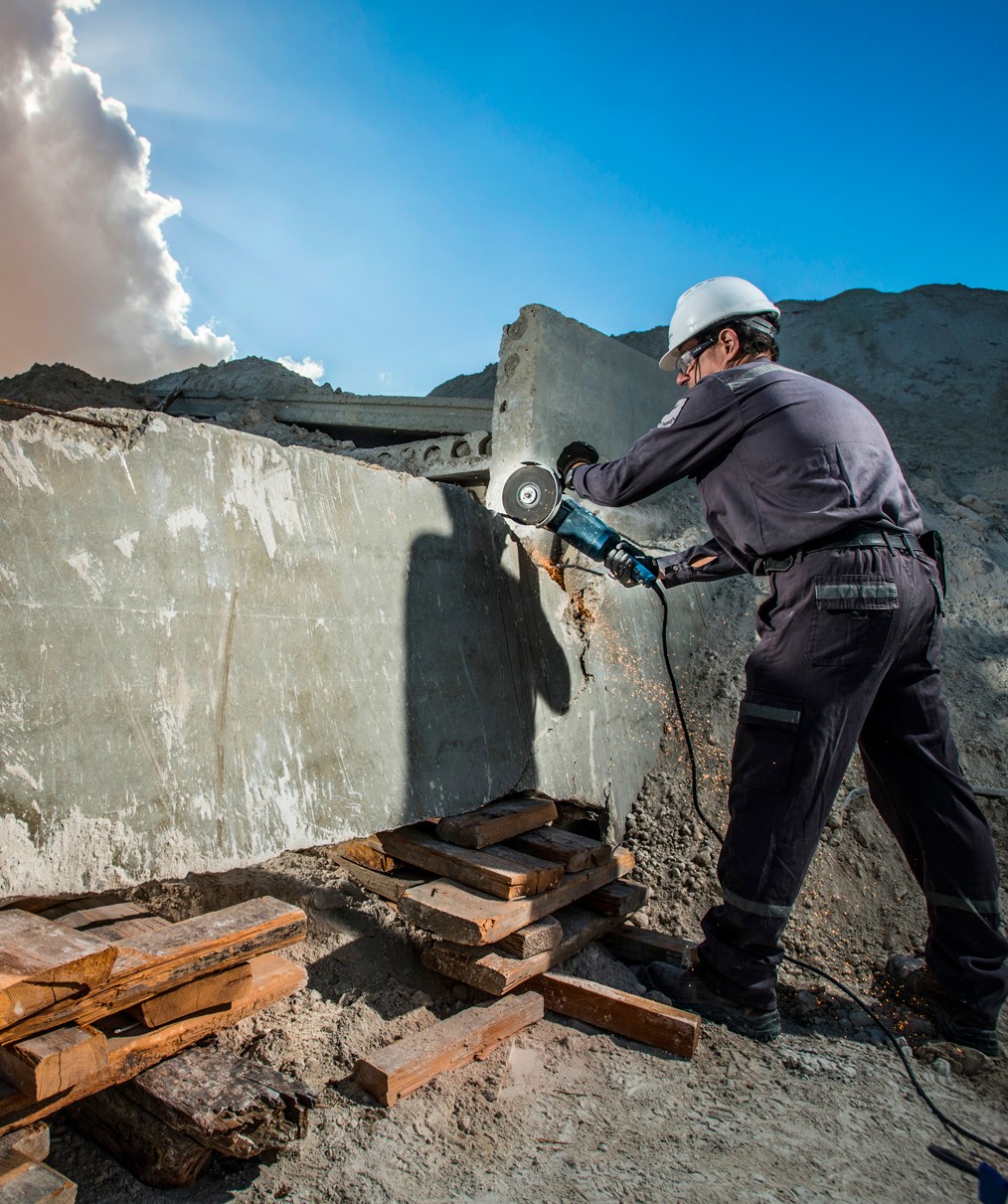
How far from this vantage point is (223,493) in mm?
2232

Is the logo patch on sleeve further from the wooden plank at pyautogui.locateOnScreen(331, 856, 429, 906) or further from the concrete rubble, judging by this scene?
the wooden plank at pyautogui.locateOnScreen(331, 856, 429, 906)

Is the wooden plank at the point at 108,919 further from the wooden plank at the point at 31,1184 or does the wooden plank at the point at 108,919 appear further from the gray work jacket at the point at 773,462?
the gray work jacket at the point at 773,462

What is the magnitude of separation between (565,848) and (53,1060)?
1.61 meters

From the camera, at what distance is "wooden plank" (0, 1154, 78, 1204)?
132 centimetres

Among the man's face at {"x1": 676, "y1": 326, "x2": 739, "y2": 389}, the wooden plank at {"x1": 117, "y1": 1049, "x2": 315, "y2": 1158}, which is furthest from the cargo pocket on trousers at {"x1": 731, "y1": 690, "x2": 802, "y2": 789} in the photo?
the wooden plank at {"x1": 117, "y1": 1049, "x2": 315, "y2": 1158}

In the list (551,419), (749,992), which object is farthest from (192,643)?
(551,419)

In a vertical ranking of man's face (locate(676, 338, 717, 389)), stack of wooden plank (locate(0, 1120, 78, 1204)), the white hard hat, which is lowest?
stack of wooden plank (locate(0, 1120, 78, 1204))

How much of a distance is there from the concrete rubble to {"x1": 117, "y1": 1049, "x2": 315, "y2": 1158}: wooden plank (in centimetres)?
45

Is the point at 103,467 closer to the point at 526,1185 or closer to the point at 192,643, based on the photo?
the point at 192,643

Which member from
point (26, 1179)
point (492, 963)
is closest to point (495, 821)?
point (492, 963)

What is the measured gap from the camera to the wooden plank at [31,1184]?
1.32m

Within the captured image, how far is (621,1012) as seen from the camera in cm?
228

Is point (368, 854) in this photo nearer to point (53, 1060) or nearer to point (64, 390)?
point (53, 1060)

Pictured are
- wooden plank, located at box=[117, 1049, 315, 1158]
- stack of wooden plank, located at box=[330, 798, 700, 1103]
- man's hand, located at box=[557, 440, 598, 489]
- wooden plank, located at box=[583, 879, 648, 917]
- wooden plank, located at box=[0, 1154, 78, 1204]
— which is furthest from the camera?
man's hand, located at box=[557, 440, 598, 489]
